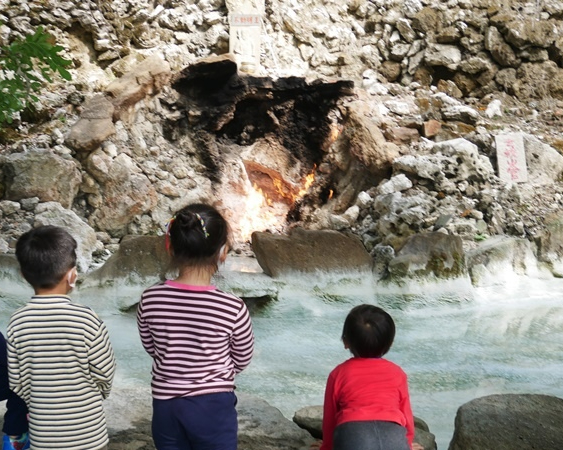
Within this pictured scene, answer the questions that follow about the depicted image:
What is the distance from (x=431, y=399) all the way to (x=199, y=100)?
594 cm

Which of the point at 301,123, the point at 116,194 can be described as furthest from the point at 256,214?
the point at 116,194

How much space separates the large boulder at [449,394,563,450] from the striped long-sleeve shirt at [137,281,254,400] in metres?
1.12

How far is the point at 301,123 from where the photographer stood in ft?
29.9

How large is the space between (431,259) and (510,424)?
3.37m

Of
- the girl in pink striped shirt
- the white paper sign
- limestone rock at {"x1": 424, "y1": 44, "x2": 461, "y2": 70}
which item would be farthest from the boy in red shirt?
limestone rock at {"x1": 424, "y1": 44, "x2": 461, "y2": 70}

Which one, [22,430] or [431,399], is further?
[431,399]

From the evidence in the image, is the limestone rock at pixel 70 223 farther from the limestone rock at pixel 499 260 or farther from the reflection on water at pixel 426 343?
the limestone rock at pixel 499 260

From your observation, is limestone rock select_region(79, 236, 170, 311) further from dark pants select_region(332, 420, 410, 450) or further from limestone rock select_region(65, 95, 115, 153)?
dark pants select_region(332, 420, 410, 450)

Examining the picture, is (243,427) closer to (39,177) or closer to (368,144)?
(39,177)

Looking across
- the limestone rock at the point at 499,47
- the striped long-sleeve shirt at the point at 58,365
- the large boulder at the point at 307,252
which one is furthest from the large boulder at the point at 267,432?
the limestone rock at the point at 499,47

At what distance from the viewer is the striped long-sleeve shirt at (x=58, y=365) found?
5.92ft

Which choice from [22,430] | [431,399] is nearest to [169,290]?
[22,430]

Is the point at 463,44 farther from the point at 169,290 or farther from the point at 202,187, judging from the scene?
the point at 169,290

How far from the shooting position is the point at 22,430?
2.03 meters
